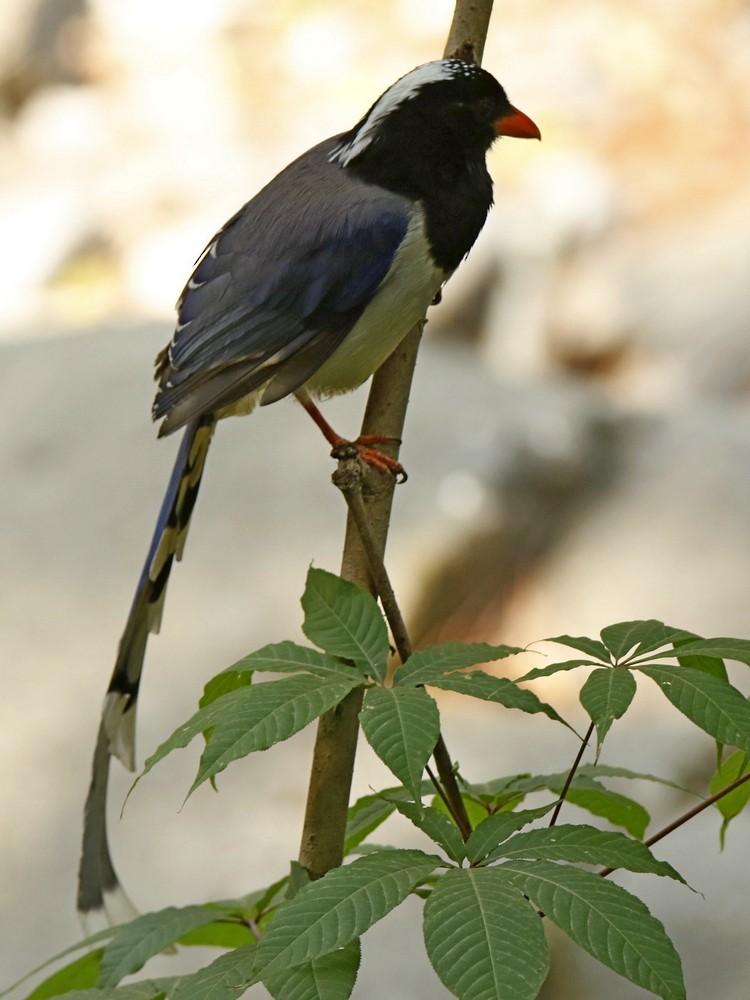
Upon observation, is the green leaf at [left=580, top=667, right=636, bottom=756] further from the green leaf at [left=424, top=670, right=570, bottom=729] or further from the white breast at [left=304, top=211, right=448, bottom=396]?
the white breast at [left=304, top=211, right=448, bottom=396]

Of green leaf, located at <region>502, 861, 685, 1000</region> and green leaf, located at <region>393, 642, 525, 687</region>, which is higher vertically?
green leaf, located at <region>393, 642, 525, 687</region>

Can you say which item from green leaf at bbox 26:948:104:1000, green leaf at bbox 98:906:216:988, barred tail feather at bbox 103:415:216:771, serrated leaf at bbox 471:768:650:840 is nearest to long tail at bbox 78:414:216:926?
barred tail feather at bbox 103:415:216:771

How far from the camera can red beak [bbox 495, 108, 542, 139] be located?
2.00m

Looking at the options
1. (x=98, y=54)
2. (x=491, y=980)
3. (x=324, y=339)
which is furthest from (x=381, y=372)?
(x=98, y=54)

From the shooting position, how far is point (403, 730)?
100 centimetres

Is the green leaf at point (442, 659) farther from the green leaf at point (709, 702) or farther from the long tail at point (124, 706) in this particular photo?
the long tail at point (124, 706)

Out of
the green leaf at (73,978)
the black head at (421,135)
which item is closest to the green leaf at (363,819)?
the green leaf at (73,978)

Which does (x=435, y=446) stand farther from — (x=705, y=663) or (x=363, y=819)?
(x=705, y=663)

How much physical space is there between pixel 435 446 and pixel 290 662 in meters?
2.82

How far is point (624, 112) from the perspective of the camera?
6.69 metres

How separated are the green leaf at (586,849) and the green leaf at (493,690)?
0.31 ft

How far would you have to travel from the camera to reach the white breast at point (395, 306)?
1836 millimetres

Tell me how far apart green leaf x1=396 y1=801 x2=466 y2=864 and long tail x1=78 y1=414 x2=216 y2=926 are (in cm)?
68

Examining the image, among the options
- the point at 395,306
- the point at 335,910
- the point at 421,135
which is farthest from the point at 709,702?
the point at 421,135
